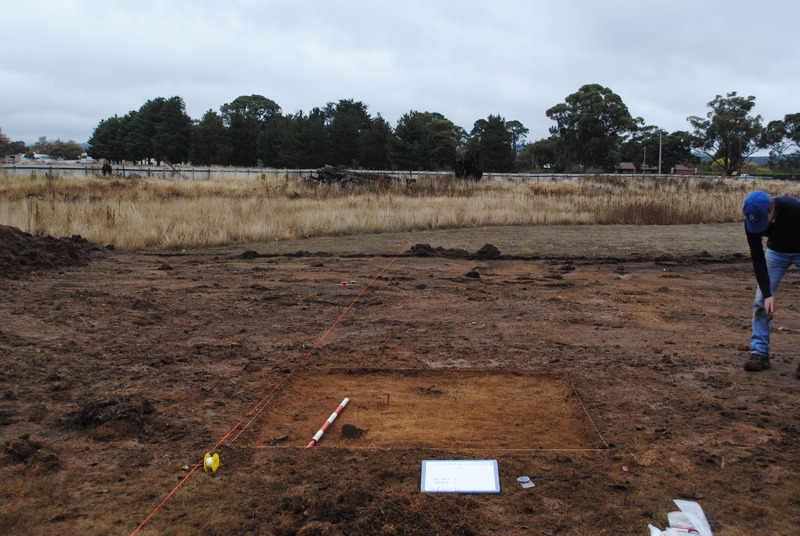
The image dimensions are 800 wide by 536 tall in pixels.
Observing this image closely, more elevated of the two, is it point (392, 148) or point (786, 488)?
point (392, 148)

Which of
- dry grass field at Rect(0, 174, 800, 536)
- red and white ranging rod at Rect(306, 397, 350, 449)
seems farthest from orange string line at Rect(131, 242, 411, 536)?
red and white ranging rod at Rect(306, 397, 350, 449)

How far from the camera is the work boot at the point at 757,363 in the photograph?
5312 mm

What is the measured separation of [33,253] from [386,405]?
8709mm

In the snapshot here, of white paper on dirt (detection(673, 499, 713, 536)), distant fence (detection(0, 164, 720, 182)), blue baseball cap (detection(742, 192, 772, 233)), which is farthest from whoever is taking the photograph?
distant fence (detection(0, 164, 720, 182))

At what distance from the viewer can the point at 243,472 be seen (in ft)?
12.3

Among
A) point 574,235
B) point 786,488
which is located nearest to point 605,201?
point 574,235

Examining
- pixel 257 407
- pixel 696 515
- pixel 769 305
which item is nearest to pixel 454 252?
pixel 769 305

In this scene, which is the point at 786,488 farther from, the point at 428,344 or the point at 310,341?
the point at 310,341

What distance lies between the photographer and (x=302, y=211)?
65.2 feet

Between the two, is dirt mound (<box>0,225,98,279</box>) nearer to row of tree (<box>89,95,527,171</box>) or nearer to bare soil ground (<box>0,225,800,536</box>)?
bare soil ground (<box>0,225,800,536</box>)

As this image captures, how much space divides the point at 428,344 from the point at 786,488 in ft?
11.8

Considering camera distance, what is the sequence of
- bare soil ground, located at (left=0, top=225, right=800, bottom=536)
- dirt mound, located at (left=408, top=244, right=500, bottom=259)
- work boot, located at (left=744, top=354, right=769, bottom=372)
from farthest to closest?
dirt mound, located at (left=408, top=244, right=500, bottom=259) → work boot, located at (left=744, top=354, right=769, bottom=372) → bare soil ground, located at (left=0, top=225, right=800, bottom=536)

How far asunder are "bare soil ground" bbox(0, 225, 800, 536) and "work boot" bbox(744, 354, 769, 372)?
0.10 m

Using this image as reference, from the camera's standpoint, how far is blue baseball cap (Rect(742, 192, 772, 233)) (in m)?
5.00
